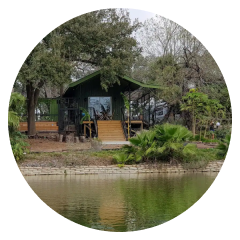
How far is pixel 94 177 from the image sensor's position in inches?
461

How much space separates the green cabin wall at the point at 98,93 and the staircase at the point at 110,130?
→ 3.16 feet

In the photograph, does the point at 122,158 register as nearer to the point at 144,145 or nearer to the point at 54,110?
the point at 144,145

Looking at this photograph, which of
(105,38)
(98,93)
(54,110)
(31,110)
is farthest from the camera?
(98,93)

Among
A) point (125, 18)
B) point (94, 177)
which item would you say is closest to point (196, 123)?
Answer: point (125, 18)

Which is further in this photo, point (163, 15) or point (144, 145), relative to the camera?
point (144, 145)

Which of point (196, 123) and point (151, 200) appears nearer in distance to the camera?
point (151, 200)

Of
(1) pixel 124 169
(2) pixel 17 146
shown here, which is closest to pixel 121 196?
(1) pixel 124 169

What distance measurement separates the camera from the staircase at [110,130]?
16.1 metres

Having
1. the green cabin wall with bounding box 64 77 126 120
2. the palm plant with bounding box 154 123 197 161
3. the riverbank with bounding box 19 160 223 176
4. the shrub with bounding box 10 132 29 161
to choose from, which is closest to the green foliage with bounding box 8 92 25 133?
the shrub with bounding box 10 132 29 161

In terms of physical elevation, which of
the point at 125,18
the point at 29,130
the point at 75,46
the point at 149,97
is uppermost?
the point at 125,18

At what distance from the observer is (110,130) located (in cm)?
1664

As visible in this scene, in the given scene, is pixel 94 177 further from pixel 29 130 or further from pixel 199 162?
pixel 29 130

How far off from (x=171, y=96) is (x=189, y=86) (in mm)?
913

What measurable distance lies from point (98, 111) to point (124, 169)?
606 cm
